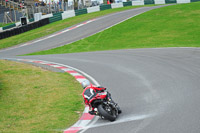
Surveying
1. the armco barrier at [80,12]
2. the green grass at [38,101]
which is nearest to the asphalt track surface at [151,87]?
the green grass at [38,101]

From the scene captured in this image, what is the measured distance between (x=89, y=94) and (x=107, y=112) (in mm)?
766

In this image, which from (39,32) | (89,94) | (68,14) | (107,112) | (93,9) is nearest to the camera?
(107,112)

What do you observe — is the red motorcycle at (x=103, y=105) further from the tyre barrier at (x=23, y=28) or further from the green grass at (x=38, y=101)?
the tyre barrier at (x=23, y=28)

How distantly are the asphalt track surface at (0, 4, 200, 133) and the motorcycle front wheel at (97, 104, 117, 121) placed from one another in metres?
0.13

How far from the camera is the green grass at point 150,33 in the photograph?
2403 centimetres

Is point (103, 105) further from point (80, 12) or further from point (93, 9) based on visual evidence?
point (93, 9)

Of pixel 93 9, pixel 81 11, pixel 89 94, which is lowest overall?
pixel 89 94

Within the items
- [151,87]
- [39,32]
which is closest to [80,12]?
[39,32]

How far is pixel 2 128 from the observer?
8.37m

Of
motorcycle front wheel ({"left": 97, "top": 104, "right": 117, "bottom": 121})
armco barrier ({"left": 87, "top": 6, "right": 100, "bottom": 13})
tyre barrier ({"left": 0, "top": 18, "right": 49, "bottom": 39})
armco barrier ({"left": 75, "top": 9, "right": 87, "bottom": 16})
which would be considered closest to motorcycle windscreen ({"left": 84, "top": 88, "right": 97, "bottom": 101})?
motorcycle front wheel ({"left": 97, "top": 104, "right": 117, "bottom": 121})

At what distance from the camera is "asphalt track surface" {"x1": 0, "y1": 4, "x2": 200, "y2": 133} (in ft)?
25.0

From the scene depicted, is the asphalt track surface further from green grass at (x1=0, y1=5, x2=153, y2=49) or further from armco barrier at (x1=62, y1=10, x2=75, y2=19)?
armco barrier at (x1=62, y1=10, x2=75, y2=19)

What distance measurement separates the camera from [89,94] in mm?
8625

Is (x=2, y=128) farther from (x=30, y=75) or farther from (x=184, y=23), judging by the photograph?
(x=184, y=23)
